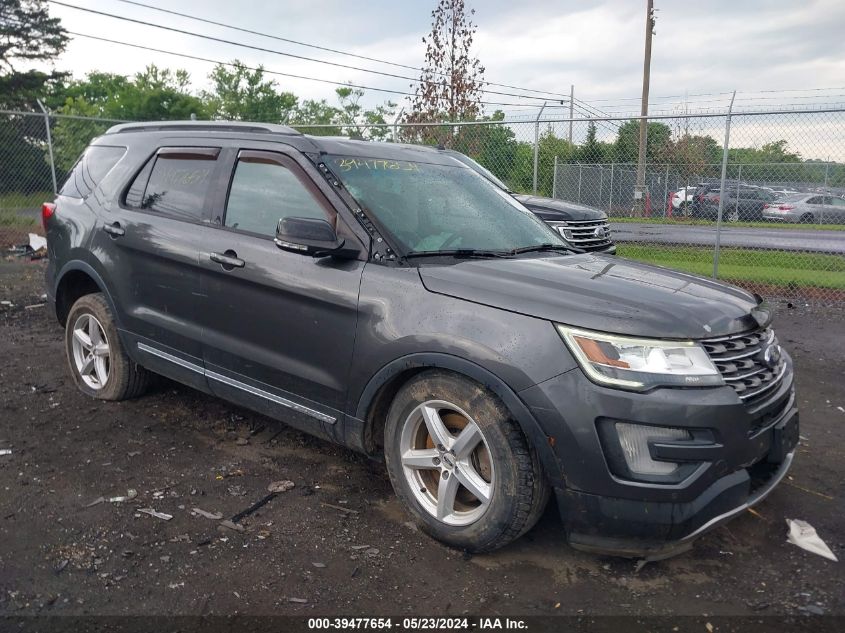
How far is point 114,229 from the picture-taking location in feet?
14.7

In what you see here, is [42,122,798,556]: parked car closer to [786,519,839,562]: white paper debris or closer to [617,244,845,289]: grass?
[786,519,839,562]: white paper debris

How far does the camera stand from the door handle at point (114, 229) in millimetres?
4418

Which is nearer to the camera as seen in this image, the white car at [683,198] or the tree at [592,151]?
the tree at [592,151]

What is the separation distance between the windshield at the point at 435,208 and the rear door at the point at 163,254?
3.36ft

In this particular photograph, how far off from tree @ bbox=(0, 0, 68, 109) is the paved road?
126 feet

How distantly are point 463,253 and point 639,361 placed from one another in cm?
112

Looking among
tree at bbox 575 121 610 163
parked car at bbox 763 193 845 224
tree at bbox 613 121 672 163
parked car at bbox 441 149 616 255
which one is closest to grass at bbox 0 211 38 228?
parked car at bbox 441 149 616 255

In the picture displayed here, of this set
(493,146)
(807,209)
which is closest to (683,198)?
(807,209)

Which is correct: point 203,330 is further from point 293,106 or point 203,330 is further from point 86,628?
point 293,106

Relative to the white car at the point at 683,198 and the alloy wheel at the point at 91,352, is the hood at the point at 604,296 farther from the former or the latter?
the white car at the point at 683,198

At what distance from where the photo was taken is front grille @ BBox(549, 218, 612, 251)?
8.11 m

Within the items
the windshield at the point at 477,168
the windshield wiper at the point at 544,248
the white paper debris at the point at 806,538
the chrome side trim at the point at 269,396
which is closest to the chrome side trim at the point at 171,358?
the chrome side trim at the point at 269,396

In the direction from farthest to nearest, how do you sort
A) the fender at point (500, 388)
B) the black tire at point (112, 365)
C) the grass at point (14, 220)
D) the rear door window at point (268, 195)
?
the grass at point (14, 220) → the black tire at point (112, 365) → the rear door window at point (268, 195) → the fender at point (500, 388)

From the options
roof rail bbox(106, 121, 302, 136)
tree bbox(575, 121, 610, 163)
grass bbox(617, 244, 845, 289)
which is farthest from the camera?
tree bbox(575, 121, 610, 163)
